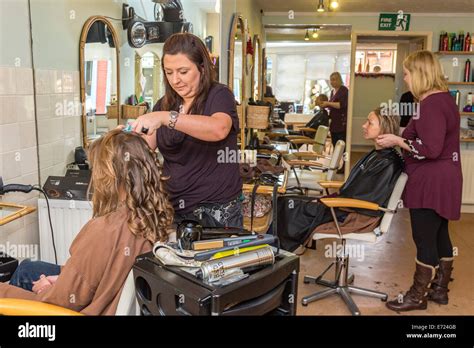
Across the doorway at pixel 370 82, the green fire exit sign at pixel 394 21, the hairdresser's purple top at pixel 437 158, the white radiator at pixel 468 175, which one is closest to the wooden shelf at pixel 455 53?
the green fire exit sign at pixel 394 21

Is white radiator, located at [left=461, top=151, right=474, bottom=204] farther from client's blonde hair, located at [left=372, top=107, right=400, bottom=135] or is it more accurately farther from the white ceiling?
client's blonde hair, located at [left=372, top=107, right=400, bottom=135]

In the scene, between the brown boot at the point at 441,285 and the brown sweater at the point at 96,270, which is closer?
the brown sweater at the point at 96,270

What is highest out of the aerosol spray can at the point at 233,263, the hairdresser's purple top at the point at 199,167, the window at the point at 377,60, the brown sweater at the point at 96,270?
the window at the point at 377,60

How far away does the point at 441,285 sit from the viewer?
9.53 feet

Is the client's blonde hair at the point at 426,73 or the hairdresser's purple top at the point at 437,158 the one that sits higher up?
the client's blonde hair at the point at 426,73

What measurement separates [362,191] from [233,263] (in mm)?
1971

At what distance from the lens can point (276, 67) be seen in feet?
22.2

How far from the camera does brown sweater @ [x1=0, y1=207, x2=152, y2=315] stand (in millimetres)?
1289

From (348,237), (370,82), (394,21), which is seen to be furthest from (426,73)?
(370,82)

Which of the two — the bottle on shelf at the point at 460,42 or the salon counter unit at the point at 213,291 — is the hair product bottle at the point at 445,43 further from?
the salon counter unit at the point at 213,291

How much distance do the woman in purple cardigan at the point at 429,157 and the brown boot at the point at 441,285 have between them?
0.16m

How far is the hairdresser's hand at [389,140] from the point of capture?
267cm

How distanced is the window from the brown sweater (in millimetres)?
9588
